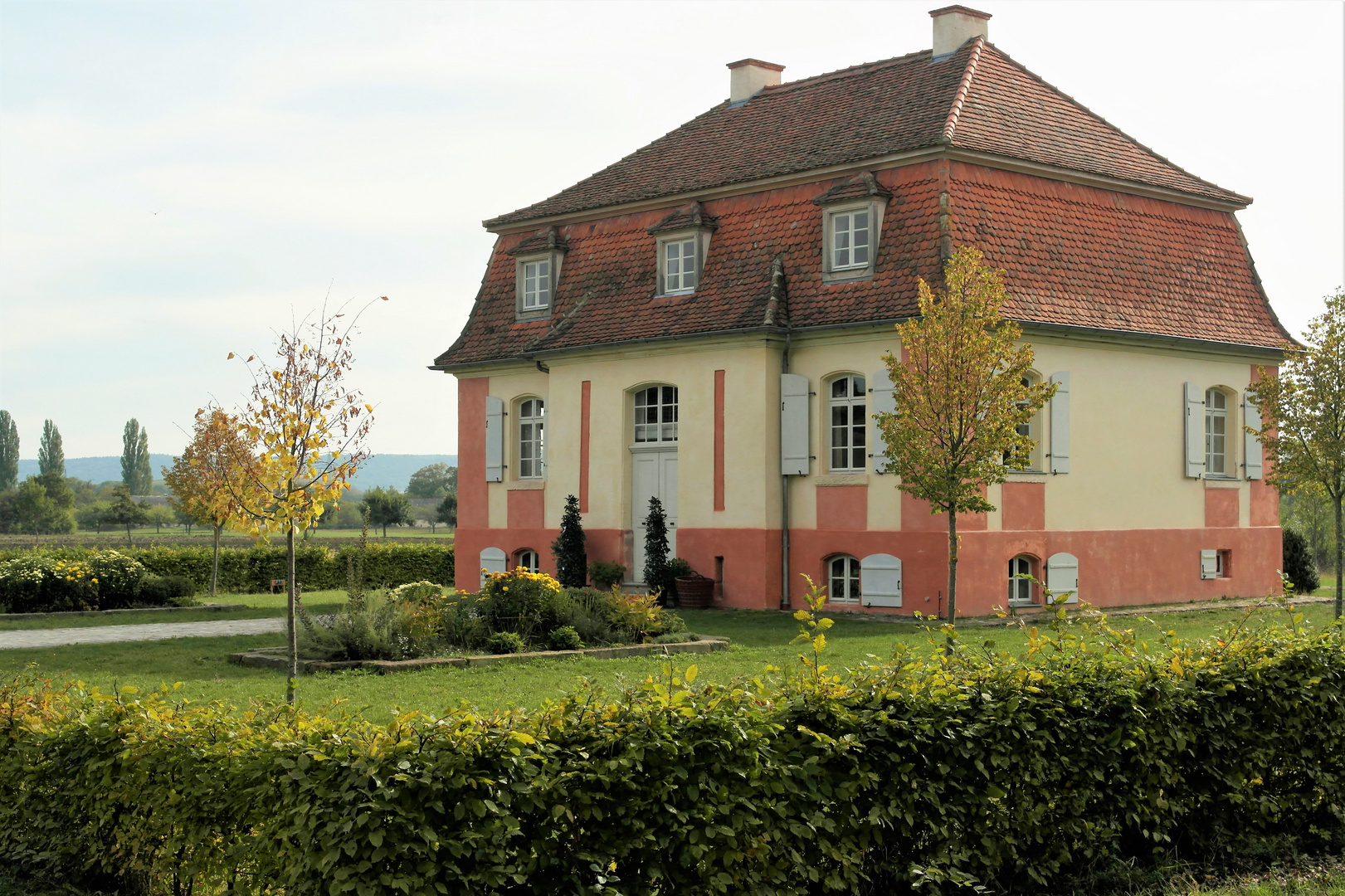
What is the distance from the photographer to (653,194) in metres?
24.7

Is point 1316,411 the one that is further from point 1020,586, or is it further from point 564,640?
point 564,640

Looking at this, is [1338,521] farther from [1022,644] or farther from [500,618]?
[500,618]

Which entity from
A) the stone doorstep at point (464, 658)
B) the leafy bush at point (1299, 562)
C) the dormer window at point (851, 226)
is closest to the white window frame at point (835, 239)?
the dormer window at point (851, 226)

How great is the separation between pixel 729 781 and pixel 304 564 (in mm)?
29663

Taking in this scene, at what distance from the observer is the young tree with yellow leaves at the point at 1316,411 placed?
18.8 metres

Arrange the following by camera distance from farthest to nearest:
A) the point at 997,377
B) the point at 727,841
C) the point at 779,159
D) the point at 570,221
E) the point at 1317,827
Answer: the point at 570,221 → the point at 779,159 → the point at 997,377 → the point at 1317,827 → the point at 727,841

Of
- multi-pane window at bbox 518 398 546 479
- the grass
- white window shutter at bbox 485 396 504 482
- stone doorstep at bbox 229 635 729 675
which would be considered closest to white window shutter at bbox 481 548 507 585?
white window shutter at bbox 485 396 504 482

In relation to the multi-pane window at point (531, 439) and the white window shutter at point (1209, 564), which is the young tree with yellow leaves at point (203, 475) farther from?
the white window shutter at point (1209, 564)

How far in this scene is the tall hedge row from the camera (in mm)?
30531

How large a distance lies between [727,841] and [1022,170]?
17.9 meters

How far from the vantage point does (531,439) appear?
88.1 ft

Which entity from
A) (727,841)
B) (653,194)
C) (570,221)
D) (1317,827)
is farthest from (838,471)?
(727,841)

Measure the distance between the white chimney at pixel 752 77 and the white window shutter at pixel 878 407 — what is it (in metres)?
9.06

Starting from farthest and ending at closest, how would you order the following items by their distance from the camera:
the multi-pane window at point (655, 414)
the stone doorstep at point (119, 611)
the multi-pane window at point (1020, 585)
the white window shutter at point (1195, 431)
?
the multi-pane window at point (655, 414) → the stone doorstep at point (119, 611) → the white window shutter at point (1195, 431) → the multi-pane window at point (1020, 585)
